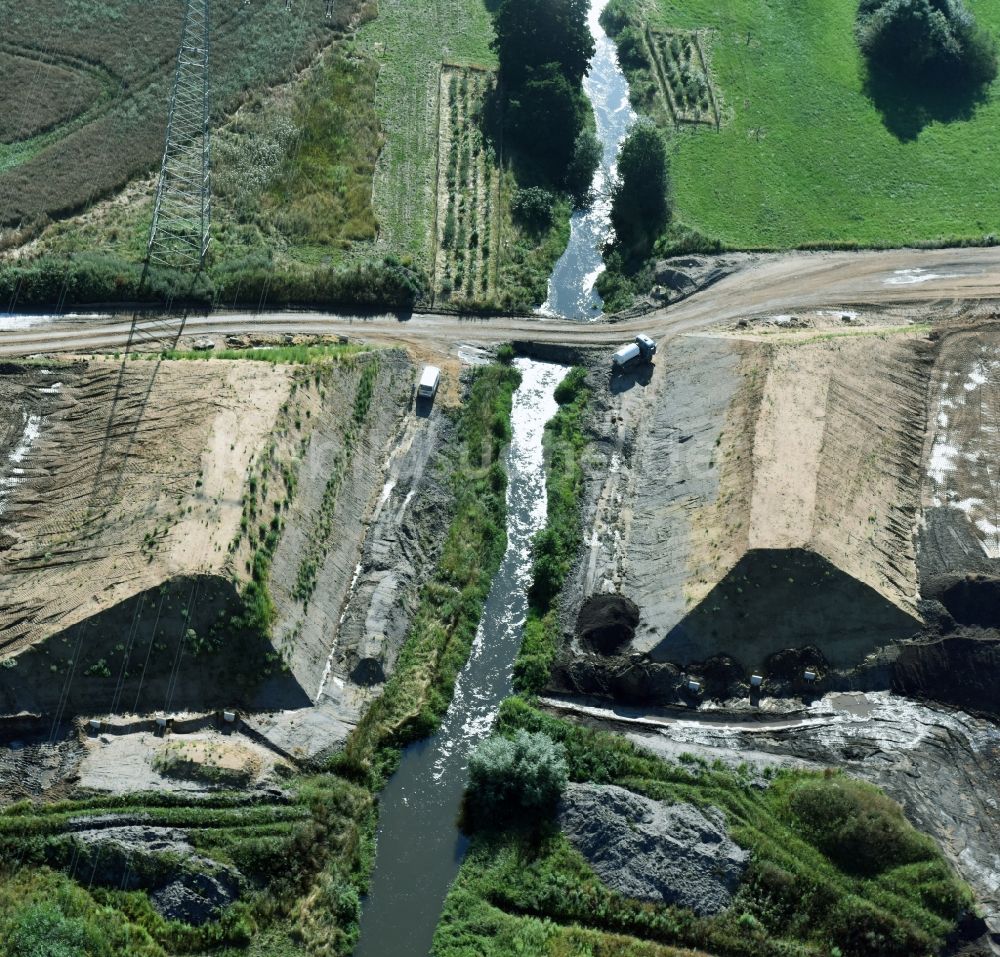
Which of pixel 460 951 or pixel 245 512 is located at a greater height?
pixel 245 512

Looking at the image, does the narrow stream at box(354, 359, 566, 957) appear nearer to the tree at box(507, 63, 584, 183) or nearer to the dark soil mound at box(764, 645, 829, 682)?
the dark soil mound at box(764, 645, 829, 682)

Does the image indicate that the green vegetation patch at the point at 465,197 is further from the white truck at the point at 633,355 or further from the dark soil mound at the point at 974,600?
the dark soil mound at the point at 974,600

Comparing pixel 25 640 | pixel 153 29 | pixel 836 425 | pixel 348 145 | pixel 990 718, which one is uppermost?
pixel 153 29

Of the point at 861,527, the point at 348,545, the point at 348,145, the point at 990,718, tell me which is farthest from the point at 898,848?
the point at 348,145

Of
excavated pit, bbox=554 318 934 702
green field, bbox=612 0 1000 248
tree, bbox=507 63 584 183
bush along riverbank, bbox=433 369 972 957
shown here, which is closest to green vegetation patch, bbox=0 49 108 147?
tree, bbox=507 63 584 183

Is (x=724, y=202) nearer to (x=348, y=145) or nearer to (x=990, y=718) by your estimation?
(x=348, y=145)

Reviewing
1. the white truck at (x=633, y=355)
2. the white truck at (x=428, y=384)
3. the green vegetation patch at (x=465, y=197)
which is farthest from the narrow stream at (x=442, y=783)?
the green vegetation patch at (x=465, y=197)

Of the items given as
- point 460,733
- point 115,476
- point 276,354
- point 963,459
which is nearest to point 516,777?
point 460,733

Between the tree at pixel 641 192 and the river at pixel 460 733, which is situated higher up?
the tree at pixel 641 192
